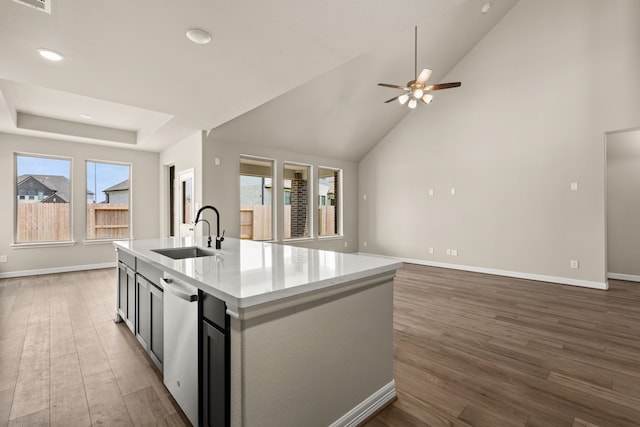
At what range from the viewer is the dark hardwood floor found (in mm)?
1732

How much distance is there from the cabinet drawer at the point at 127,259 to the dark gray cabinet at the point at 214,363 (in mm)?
1574

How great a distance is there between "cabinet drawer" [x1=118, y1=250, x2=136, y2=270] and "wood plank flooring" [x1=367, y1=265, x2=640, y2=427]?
2258mm

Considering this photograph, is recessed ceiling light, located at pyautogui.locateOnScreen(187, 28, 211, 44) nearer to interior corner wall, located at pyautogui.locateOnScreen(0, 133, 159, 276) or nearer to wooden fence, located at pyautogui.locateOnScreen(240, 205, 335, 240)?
wooden fence, located at pyautogui.locateOnScreen(240, 205, 335, 240)

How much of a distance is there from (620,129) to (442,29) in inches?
121

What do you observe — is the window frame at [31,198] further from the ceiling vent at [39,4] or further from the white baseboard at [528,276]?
the white baseboard at [528,276]

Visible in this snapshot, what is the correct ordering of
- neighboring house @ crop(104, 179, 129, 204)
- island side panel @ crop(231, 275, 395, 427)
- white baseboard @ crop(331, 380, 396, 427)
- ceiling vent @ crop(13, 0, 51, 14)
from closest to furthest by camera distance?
island side panel @ crop(231, 275, 395, 427)
white baseboard @ crop(331, 380, 396, 427)
ceiling vent @ crop(13, 0, 51, 14)
neighboring house @ crop(104, 179, 129, 204)

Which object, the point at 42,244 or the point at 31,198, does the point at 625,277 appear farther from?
the point at 31,198

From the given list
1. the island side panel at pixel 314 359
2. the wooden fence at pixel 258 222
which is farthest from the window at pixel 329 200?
the island side panel at pixel 314 359

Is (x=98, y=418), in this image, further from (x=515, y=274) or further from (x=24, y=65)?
(x=515, y=274)

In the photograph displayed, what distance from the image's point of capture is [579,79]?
184 inches

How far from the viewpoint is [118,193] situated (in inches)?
257

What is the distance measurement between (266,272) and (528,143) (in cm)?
553

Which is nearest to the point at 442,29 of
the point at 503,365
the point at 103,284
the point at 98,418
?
the point at 503,365

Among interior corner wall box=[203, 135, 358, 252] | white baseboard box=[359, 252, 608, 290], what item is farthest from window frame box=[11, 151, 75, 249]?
white baseboard box=[359, 252, 608, 290]
